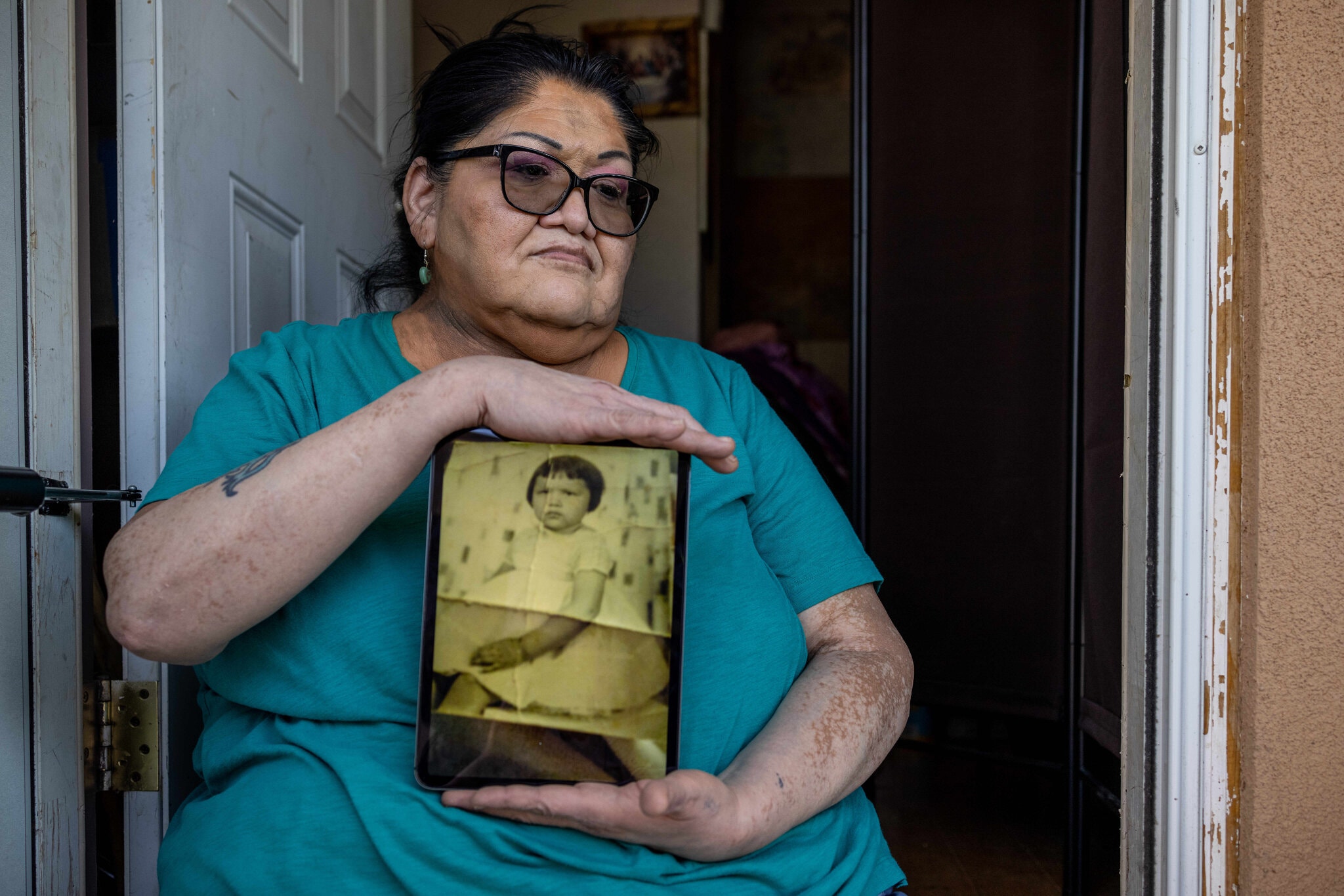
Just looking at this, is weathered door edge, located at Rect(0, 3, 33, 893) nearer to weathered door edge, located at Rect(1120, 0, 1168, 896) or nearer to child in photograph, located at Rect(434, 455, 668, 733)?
child in photograph, located at Rect(434, 455, 668, 733)

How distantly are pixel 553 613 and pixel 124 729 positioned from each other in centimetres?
70

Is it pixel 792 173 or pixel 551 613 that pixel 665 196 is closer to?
pixel 792 173

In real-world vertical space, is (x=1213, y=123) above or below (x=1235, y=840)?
above

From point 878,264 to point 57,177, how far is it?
1.42 meters

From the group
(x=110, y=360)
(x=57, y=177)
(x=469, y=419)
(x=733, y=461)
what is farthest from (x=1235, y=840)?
(x=57, y=177)

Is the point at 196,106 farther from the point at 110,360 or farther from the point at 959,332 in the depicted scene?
the point at 959,332

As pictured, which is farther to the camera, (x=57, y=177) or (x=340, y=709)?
(x=57, y=177)

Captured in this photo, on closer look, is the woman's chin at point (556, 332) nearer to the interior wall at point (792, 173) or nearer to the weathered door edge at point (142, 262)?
the weathered door edge at point (142, 262)

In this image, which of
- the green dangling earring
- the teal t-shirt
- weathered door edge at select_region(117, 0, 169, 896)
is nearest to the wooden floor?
the teal t-shirt

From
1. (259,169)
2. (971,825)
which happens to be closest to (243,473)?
(259,169)

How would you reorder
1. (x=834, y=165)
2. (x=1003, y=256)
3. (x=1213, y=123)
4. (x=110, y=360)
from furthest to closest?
(x=834, y=165), (x=1003, y=256), (x=110, y=360), (x=1213, y=123)

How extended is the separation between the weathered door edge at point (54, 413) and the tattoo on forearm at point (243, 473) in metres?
0.38

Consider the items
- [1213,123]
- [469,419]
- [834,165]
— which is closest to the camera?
[469,419]

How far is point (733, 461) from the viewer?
87 centimetres
